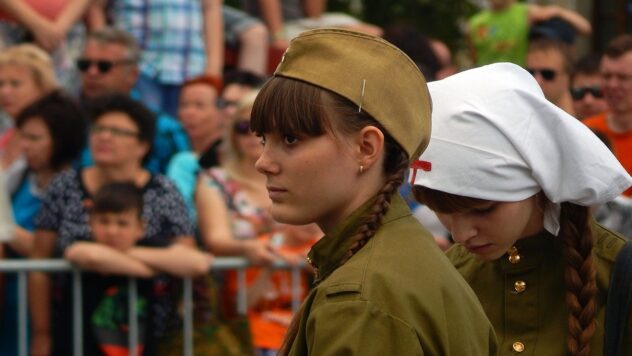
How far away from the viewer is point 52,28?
24.0ft

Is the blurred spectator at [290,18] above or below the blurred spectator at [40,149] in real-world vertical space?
above

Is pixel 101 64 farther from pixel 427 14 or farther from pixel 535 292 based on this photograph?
pixel 427 14

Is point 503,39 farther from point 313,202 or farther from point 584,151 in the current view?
point 313,202

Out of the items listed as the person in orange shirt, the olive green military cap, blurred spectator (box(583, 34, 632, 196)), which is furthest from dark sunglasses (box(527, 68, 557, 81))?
the olive green military cap

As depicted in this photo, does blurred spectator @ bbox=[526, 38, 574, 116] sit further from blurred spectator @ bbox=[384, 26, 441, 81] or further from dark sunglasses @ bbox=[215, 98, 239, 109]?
dark sunglasses @ bbox=[215, 98, 239, 109]

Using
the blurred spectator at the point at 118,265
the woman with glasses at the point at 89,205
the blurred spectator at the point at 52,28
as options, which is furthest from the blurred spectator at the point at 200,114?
the blurred spectator at the point at 118,265

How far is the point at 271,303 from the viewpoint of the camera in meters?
5.93

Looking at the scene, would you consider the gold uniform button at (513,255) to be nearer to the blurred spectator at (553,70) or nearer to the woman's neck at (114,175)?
the woman's neck at (114,175)

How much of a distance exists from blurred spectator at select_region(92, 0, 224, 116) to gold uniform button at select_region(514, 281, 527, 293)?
455 centimetres

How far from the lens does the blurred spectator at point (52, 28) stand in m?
7.24

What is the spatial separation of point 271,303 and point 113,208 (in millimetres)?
837

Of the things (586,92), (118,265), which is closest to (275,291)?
(118,265)

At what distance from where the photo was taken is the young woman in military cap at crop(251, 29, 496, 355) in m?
2.50

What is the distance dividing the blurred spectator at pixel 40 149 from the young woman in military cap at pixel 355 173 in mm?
3448
